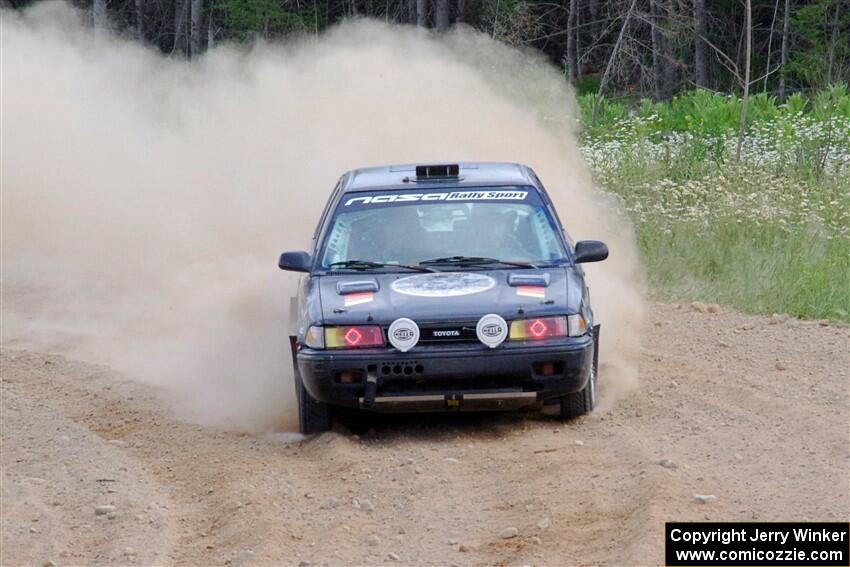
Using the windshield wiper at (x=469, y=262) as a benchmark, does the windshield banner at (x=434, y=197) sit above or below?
above

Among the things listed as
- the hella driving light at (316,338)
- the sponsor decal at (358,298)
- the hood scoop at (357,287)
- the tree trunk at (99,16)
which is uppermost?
the tree trunk at (99,16)

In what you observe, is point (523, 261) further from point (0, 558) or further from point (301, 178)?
point (301, 178)

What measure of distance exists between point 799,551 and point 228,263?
9.71 meters

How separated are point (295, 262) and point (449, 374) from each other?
1.37 metres

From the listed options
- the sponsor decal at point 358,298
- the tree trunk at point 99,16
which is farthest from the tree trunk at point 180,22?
the sponsor decal at point 358,298

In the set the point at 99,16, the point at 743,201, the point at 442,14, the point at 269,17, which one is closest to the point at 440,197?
the point at 743,201

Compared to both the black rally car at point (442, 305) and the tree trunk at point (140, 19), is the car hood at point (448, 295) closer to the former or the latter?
the black rally car at point (442, 305)

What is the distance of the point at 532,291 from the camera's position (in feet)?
26.6

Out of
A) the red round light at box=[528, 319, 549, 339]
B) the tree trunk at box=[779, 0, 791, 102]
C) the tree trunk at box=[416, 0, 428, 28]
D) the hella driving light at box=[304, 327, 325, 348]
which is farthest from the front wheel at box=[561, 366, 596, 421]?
the tree trunk at box=[416, 0, 428, 28]

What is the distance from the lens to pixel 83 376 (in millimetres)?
10547

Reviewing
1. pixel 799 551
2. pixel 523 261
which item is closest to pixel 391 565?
pixel 799 551

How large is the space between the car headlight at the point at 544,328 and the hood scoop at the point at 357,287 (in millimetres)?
878

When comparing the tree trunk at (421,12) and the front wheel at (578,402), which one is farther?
the tree trunk at (421,12)

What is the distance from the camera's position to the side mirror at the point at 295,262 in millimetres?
8555
